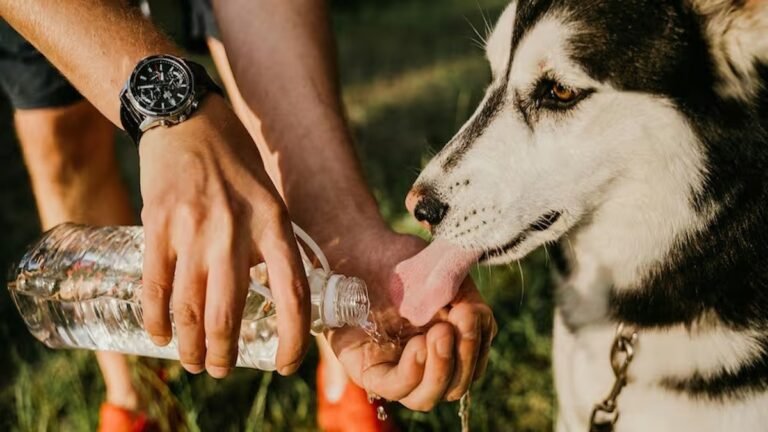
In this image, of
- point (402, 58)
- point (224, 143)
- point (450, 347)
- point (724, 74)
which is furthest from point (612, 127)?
point (402, 58)

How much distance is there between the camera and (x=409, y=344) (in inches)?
48.1

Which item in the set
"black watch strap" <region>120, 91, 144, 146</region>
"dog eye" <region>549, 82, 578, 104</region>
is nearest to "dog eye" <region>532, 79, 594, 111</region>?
"dog eye" <region>549, 82, 578, 104</region>

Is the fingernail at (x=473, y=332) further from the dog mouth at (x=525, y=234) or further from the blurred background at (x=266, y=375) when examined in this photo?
the blurred background at (x=266, y=375)

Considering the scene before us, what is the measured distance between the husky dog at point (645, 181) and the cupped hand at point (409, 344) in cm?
10

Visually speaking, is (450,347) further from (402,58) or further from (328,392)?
(402,58)

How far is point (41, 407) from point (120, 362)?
252 mm

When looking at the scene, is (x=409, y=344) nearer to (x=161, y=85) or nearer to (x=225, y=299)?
(x=225, y=299)

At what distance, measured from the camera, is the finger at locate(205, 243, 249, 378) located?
94cm

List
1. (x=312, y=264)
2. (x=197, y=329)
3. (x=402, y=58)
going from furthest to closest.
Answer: (x=402, y=58), (x=312, y=264), (x=197, y=329)

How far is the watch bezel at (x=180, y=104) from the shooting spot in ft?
3.42

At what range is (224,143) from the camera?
3.35 ft

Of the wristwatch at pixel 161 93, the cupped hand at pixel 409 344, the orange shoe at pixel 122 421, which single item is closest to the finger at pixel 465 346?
the cupped hand at pixel 409 344

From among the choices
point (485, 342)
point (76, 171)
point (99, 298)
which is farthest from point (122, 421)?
point (485, 342)

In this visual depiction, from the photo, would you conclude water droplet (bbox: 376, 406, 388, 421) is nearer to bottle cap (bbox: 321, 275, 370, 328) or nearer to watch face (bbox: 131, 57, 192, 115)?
bottle cap (bbox: 321, 275, 370, 328)
